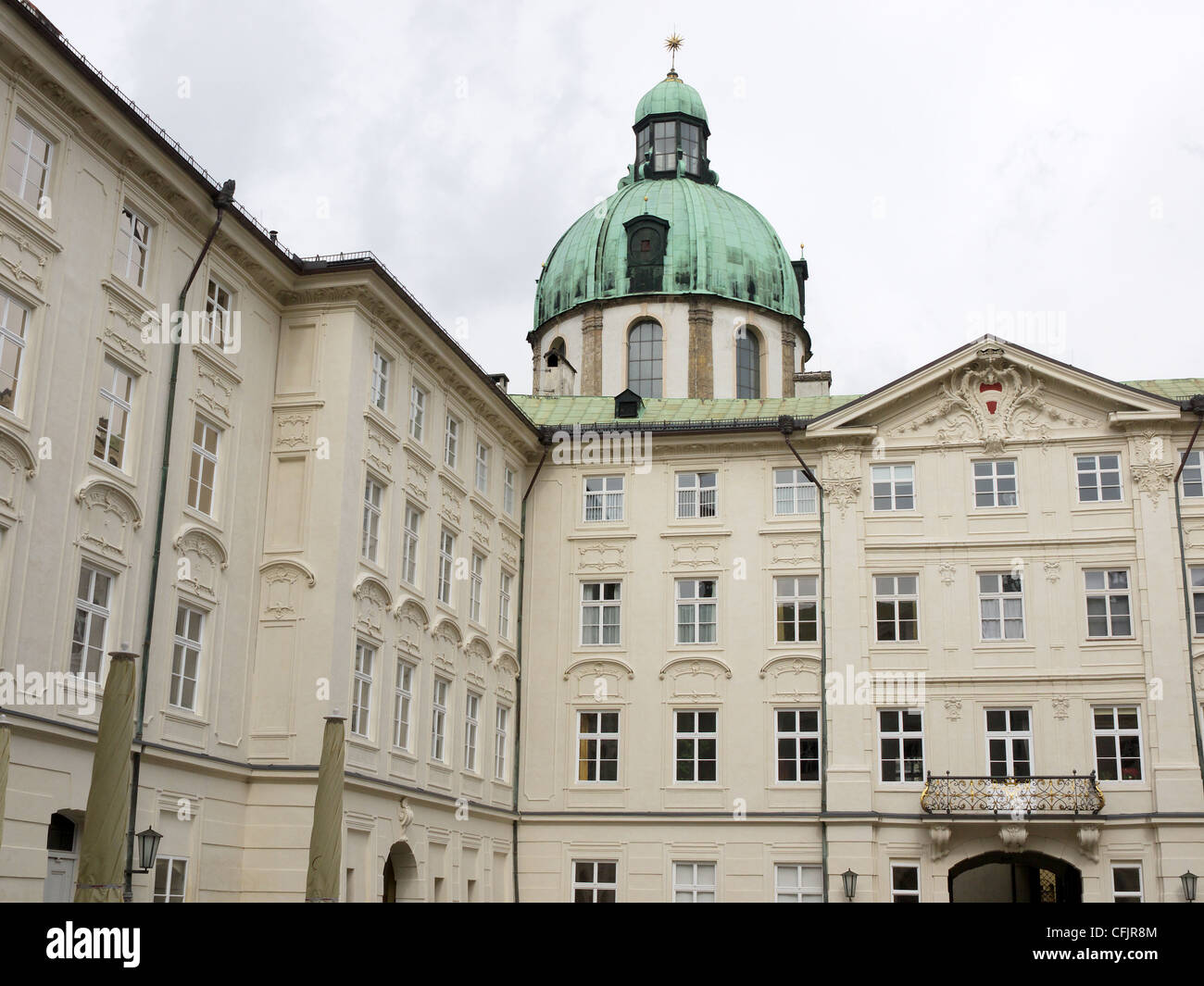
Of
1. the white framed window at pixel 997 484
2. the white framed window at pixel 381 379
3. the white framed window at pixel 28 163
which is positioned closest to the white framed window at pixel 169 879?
the white framed window at pixel 381 379

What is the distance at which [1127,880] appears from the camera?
31.2 meters

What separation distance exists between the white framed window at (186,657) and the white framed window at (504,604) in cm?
1135

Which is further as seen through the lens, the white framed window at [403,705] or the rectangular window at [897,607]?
the rectangular window at [897,607]

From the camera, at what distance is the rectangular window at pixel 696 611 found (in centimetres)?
3506

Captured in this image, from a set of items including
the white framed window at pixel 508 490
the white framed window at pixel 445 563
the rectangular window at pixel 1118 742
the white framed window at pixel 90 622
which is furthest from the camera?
the white framed window at pixel 508 490

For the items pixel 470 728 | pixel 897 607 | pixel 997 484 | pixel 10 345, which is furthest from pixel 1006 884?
pixel 10 345

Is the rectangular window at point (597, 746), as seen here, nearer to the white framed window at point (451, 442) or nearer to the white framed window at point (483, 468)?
the white framed window at point (483, 468)

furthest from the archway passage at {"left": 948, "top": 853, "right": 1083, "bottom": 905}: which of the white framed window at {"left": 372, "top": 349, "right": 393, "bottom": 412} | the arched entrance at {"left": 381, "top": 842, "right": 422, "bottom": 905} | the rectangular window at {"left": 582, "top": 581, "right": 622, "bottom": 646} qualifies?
the white framed window at {"left": 372, "top": 349, "right": 393, "bottom": 412}

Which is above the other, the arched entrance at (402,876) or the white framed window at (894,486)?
the white framed window at (894,486)

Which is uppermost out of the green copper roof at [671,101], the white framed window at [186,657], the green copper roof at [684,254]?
the green copper roof at [671,101]

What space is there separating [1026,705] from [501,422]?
14.2 meters

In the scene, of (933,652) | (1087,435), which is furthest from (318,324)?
(1087,435)

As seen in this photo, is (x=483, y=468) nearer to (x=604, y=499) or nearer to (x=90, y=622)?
(x=604, y=499)

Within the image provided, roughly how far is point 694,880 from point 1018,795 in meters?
7.80
